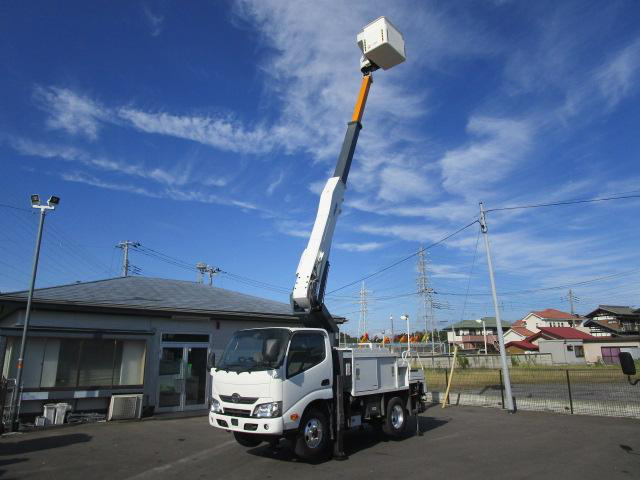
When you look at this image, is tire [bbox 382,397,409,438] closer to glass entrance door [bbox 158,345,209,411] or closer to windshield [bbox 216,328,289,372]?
windshield [bbox 216,328,289,372]

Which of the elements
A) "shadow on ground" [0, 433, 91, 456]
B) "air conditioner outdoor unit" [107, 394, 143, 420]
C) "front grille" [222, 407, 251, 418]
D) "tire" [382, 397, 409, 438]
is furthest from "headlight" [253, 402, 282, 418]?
"air conditioner outdoor unit" [107, 394, 143, 420]

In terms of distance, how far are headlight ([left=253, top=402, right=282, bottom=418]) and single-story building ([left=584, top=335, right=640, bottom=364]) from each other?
50.9 metres

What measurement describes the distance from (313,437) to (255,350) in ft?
6.38

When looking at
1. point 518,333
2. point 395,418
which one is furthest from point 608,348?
point 395,418

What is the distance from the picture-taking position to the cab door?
25.0 ft

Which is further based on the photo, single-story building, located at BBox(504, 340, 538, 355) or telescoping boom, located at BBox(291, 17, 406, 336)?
single-story building, located at BBox(504, 340, 538, 355)

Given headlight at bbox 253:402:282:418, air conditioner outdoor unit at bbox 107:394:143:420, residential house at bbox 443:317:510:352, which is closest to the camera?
headlight at bbox 253:402:282:418

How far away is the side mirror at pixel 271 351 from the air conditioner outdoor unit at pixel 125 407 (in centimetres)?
727

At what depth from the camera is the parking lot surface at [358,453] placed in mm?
7234

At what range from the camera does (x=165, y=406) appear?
14.2 metres

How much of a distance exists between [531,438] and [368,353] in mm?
4252

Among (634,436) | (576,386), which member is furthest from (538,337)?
(634,436)

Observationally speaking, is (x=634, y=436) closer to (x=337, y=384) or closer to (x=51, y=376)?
(x=337, y=384)

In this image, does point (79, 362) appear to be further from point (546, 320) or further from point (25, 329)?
point (546, 320)
